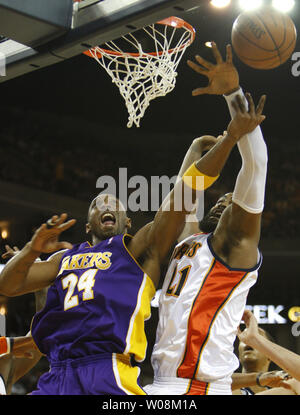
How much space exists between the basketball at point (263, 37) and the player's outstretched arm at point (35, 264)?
4.15 ft

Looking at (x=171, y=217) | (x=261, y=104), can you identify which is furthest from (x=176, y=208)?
(x=261, y=104)

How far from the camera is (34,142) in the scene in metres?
12.9

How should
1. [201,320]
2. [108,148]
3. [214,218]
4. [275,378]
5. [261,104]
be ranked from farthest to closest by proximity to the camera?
[108,148] < [275,378] < [214,218] < [201,320] < [261,104]

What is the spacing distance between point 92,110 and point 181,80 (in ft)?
9.48

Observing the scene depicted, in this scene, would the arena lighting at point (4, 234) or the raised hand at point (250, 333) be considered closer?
the raised hand at point (250, 333)

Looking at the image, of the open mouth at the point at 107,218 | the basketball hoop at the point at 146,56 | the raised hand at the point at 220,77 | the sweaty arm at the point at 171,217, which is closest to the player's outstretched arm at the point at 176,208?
the sweaty arm at the point at 171,217

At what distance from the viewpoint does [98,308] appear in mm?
2846

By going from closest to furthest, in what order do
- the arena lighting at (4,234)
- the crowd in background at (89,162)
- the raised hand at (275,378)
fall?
the raised hand at (275,378), the arena lighting at (4,234), the crowd in background at (89,162)

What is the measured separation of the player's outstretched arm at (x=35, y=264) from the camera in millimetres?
2871

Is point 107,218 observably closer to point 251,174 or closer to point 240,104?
point 251,174

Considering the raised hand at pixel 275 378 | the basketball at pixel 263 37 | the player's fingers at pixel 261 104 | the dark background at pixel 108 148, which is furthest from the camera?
the dark background at pixel 108 148

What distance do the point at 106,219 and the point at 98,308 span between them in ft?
2.24

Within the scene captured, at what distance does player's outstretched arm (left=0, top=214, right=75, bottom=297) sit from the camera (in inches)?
113

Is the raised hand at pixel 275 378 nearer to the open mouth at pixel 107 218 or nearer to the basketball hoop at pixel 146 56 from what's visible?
the open mouth at pixel 107 218
